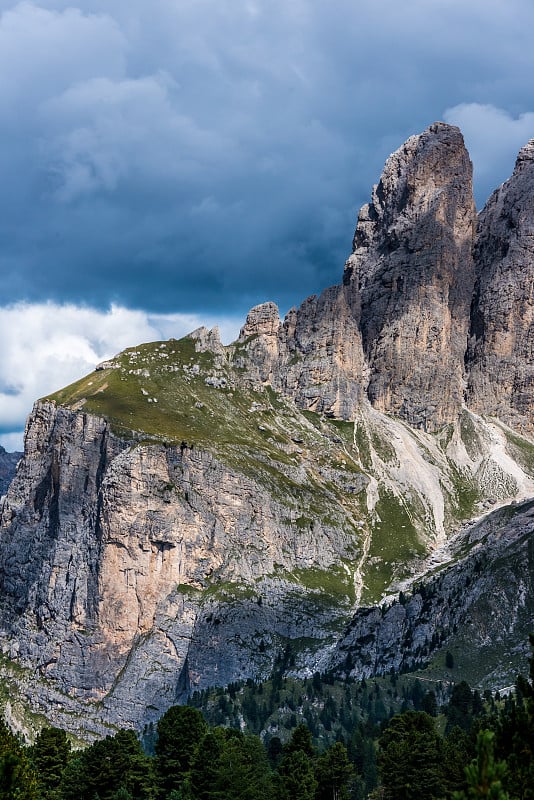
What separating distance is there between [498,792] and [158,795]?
9241cm

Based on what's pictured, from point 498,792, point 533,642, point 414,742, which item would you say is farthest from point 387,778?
point 498,792

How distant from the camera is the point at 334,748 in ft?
460

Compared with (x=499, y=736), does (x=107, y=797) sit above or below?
below

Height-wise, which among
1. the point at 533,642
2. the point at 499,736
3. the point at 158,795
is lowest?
the point at 158,795

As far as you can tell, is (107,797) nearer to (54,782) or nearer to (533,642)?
(54,782)

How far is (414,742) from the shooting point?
435 feet

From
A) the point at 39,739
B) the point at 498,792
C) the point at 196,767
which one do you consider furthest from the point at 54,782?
the point at 498,792

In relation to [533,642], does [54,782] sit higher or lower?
lower

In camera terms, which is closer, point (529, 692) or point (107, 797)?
point (529, 692)

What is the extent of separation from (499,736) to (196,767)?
219 ft

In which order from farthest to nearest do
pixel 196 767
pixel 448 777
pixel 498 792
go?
pixel 196 767 → pixel 448 777 → pixel 498 792

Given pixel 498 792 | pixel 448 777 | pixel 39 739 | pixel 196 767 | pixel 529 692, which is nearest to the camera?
pixel 498 792

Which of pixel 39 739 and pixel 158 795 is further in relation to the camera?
pixel 39 739

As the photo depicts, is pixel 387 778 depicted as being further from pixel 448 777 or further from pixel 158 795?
pixel 158 795
